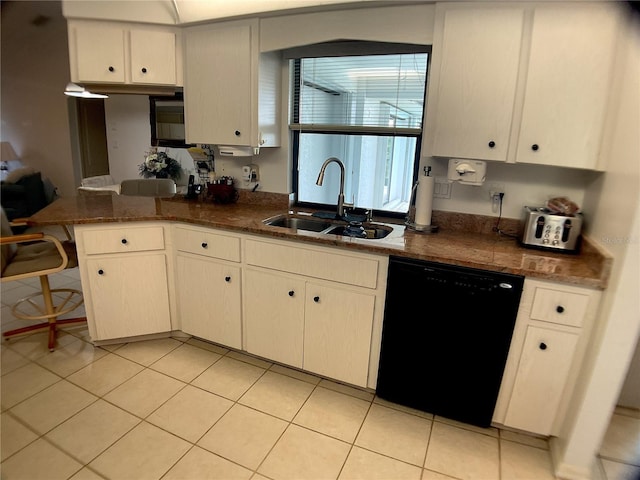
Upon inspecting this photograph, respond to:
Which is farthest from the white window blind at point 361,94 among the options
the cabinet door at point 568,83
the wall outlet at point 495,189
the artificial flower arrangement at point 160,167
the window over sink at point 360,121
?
the artificial flower arrangement at point 160,167

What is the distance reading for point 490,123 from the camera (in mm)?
1816

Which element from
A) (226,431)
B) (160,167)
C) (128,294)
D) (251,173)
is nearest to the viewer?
(226,431)

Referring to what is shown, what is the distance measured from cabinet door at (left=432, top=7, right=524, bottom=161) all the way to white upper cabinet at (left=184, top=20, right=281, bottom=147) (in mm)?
1116

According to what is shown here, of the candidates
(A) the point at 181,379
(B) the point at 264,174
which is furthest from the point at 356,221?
(A) the point at 181,379

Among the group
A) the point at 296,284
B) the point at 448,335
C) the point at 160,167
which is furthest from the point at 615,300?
the point at 160,167

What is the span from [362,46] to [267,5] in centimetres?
61

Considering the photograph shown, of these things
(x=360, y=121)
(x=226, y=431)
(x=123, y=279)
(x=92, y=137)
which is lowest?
(x=226, y=431)

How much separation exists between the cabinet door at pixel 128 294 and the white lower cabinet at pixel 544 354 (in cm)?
207

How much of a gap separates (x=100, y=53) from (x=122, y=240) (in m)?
1.28

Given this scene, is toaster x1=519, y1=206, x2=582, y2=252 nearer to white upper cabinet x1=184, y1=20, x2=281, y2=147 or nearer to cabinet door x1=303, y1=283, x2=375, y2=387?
cabinet door x1=303, y1=283, x2=375, y2=387

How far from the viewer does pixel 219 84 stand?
2402 millimetres

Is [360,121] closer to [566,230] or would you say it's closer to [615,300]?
[566,230]

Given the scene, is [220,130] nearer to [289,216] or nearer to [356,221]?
[289,216]

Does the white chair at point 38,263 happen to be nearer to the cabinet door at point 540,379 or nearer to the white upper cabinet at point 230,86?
the white upper cabinet at point 230,86
